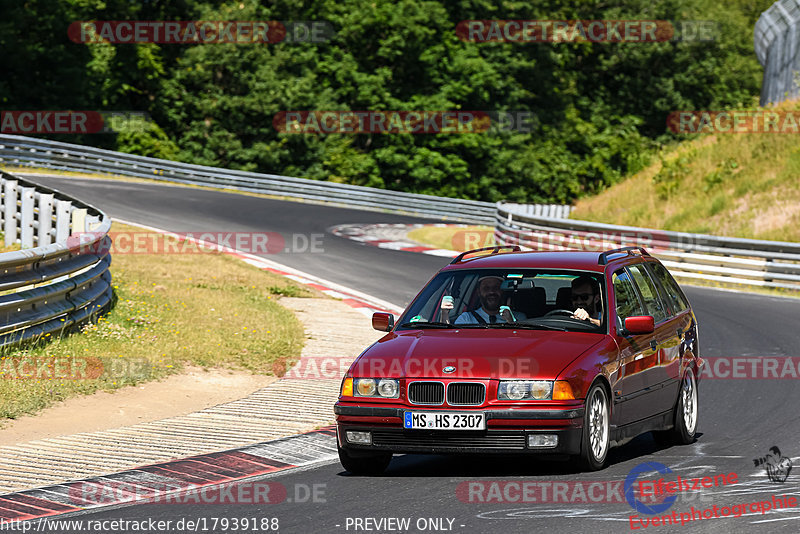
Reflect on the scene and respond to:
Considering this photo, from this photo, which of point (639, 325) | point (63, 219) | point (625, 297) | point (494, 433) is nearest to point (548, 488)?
point (494, 433)

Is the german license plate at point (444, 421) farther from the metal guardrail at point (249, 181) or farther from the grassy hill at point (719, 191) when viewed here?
the metal guardrail at point (249, 181)

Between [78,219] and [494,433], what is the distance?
1267 centimetres

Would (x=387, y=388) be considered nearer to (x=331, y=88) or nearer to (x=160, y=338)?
(x=160, y=338)

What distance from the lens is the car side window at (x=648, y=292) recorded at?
9.56m

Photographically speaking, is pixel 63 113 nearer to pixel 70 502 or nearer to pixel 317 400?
pixel 317 400

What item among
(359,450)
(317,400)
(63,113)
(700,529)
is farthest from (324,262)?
(63,113)

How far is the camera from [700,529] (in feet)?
20.9

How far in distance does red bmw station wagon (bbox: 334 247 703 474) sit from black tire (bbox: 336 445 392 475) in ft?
0.04

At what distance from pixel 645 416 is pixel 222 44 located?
49988 millimetres

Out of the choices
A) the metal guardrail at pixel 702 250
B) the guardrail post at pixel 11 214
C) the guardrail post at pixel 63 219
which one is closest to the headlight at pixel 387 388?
the guardrail post at pixel 63 219

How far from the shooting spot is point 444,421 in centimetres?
770

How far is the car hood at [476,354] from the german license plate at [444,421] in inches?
10.2

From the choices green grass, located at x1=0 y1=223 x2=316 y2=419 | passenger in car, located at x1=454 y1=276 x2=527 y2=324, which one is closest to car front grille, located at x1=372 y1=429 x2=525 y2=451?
passenger in car, located at x1=454 y1=276 x2=527 y2=324

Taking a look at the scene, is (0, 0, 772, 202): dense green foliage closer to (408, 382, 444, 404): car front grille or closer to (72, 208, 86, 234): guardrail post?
(72, 208, 86, 234): guardrail post
